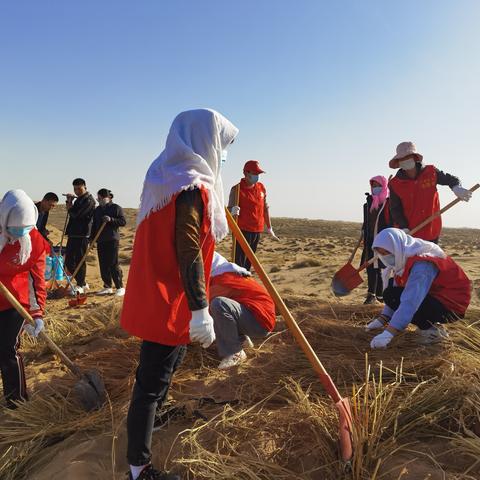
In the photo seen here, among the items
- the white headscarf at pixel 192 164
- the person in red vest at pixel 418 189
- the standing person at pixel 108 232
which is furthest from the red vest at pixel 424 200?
the standing person at pixel 108 232

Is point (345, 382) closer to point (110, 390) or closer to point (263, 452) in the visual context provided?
point (263, 452)

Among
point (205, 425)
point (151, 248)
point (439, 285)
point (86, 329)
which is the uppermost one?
point (151, 248)

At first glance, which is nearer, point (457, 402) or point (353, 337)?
point (457, 402)

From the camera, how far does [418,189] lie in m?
4.09

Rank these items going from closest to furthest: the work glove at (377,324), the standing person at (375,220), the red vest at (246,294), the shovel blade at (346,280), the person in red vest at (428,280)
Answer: the person in red vest at (428,280) < the red vest at (246,294) < the work glove at (377,324) < the shovel blade at (346,280) < the standing person at (375,220)

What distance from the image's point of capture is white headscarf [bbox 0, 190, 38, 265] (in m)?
2.68

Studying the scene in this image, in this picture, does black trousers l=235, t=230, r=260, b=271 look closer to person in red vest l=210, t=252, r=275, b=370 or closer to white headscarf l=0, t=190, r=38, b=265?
person in red vest l=210, t=252, r=275, b=370

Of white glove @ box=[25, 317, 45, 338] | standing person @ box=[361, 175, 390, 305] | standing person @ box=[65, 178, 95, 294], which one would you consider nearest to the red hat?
standing person @ box=[361, 175, 390, 305]

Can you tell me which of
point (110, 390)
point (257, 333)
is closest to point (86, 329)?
point (110, 390)

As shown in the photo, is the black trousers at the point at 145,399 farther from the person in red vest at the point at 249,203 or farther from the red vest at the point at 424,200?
the person in red vest at the point at 249,203

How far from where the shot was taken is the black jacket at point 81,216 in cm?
654

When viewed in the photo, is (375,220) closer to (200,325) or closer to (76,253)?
(200,325)

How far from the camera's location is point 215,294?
3.16 metres

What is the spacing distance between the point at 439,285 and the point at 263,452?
1857mm
